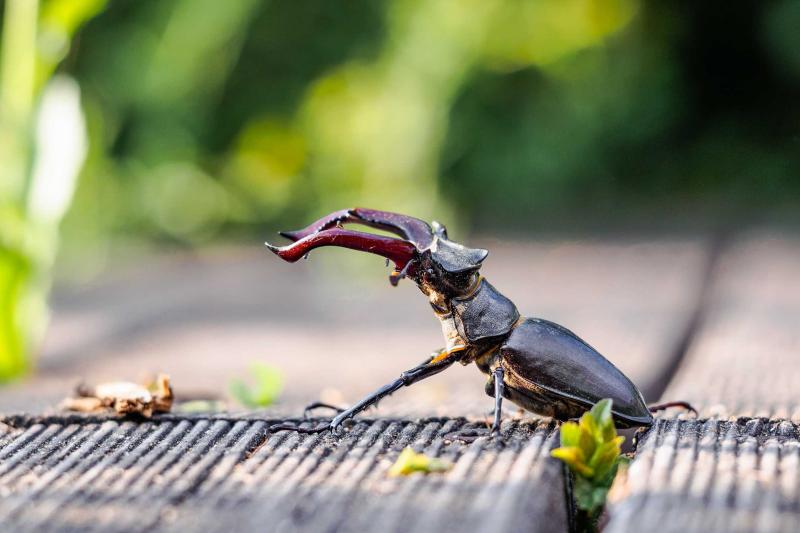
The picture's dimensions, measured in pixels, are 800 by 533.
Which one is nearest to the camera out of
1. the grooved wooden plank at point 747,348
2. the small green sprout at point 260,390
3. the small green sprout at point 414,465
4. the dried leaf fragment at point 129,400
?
the small green sprout at point 414,465

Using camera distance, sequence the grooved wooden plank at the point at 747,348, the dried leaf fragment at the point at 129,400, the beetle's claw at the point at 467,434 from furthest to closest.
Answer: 1. the grooved wooden plank at the point at 747,348
2. the dried leaf fragment at the point at 129,400
3. the beetle's claw at the point at 467,434

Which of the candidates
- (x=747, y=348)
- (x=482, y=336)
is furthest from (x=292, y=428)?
(x=747, y=348)

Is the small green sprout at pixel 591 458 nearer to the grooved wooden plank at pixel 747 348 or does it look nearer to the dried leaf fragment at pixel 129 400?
the grooved wooden plank at pixel 747 348

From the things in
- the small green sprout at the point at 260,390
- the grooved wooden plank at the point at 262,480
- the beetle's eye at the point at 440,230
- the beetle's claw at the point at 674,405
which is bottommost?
the grooved wooden plank at the point at 262,480

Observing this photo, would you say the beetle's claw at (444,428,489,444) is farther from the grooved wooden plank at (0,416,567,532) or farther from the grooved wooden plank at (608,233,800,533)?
the grooved wooden plank at (608,233,800,533)

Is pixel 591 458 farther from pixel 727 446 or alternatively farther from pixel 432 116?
pixel 432 116

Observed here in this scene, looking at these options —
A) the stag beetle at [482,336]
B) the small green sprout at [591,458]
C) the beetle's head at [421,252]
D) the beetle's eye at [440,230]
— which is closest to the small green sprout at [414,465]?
the small green sprout at [591,458]

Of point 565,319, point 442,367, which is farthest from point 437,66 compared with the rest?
point 442,367
